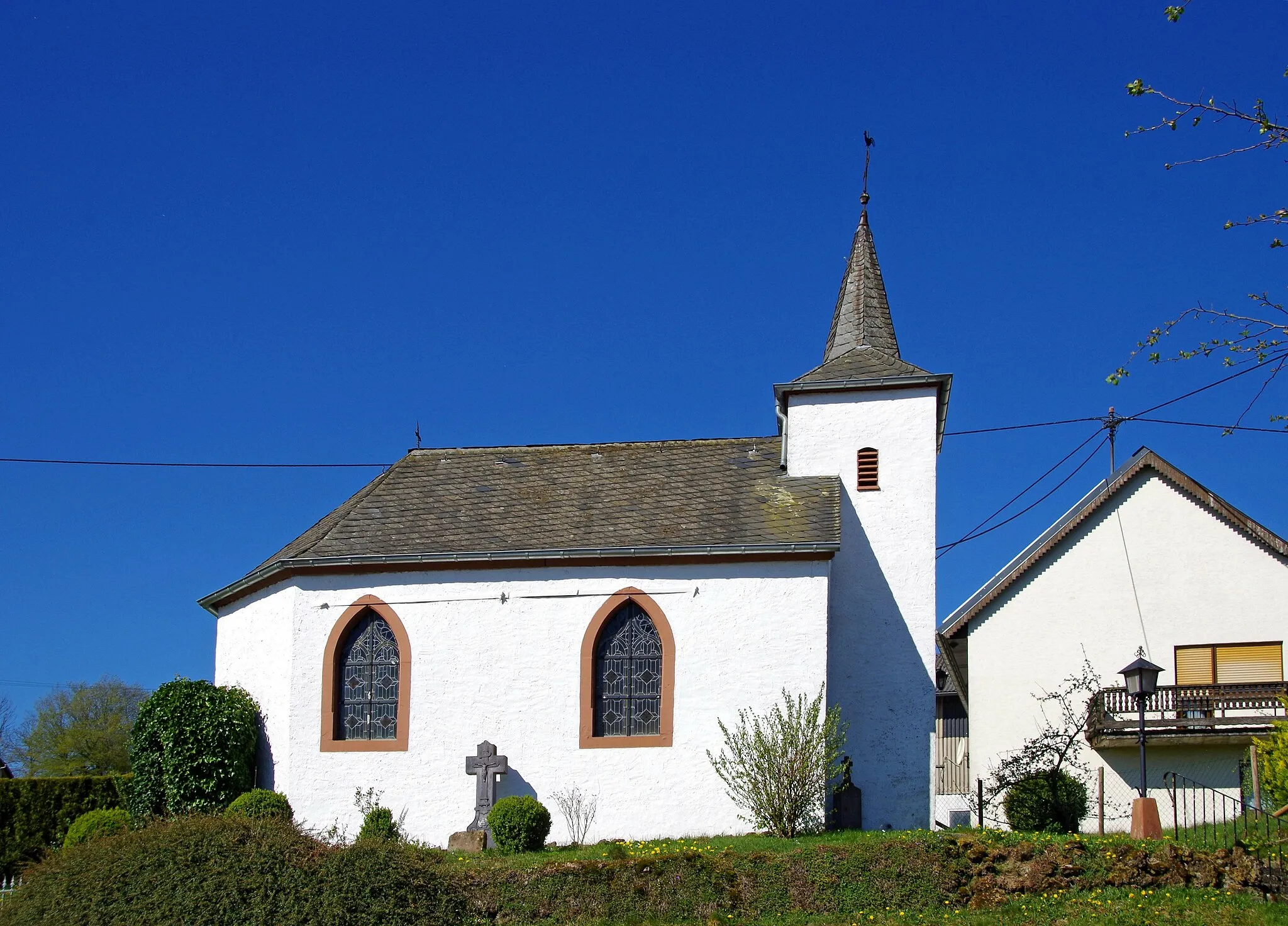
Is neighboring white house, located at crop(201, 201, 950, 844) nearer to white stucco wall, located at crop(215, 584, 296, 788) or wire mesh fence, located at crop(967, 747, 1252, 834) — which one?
white stucco wall, located at crop(215, 584, 296, 788)

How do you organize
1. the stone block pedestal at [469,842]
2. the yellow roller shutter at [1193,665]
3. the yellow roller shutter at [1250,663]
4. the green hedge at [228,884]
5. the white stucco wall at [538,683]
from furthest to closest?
the yellow roller shutter at [1193,665], the yellow roller shutter at [1250,663], the white stucco wall at [538,683], the stone block pedestal at [469,842], the green hedge at [228,884]

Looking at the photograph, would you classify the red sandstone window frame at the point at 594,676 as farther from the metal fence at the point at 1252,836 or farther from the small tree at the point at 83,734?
the small tree at the point at 83,734

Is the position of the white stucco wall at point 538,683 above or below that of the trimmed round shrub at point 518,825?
above

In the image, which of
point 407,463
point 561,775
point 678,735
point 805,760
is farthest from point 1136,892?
point 407,463

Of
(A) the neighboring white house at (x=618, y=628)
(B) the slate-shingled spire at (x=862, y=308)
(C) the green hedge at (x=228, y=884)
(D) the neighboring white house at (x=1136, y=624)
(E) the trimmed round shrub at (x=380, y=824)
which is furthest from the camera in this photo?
(B) the slate-shingled spire at (x=862, y=308)

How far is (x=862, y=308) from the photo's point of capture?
2914 centimetres

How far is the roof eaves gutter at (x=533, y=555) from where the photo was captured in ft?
77.7

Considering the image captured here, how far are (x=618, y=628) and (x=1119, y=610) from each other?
34.9 ft

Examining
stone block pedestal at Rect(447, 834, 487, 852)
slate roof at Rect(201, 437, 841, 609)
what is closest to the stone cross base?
stone block pedestal at Rect(447, 834, 487, 852)

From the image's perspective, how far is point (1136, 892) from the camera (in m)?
16.6

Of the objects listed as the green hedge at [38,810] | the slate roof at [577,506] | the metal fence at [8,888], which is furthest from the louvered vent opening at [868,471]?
the metal fence at [8,888]

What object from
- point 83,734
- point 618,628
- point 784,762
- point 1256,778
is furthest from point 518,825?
point 83,734

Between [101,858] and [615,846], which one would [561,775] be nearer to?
[615,846]

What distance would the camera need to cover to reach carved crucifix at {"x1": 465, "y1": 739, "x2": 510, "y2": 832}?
23406 mm
